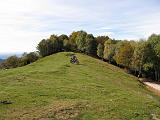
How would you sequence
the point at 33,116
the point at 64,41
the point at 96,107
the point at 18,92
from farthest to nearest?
the point at 64,41 → the point at 18,92 → the point at 96,107 → the point at 33,116

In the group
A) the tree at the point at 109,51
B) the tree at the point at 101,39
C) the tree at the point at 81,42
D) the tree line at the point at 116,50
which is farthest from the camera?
the tree at the point at 101,39

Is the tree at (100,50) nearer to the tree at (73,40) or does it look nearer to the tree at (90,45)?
the tree at (90,45)

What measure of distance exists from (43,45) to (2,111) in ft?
392

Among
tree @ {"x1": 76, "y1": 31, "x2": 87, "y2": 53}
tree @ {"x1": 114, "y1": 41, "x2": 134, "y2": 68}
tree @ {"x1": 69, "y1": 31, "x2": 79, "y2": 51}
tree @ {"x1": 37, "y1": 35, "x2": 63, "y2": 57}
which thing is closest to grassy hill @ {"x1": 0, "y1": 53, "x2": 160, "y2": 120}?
tree @ {"x1": 114, "y1": 41, "x2": 134, "y2": 68}

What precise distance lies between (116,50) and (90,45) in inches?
942

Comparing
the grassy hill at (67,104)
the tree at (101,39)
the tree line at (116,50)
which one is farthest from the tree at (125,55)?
the grassy hill at (67,104)

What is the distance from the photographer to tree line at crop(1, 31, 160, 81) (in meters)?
131

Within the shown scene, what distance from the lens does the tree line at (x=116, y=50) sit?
429 feet

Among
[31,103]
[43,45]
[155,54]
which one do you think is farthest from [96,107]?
[43,45]

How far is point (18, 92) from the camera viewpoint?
42.0 m

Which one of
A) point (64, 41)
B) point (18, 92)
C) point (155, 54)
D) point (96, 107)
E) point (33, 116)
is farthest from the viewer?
point (64, 41)

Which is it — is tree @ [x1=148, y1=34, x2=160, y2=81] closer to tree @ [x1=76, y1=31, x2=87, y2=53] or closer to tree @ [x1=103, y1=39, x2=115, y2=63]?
tree @ [x1=103, y1=39, x2=115, y2=63]

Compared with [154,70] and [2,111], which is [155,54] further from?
[2,111]

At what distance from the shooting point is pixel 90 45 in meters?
168
